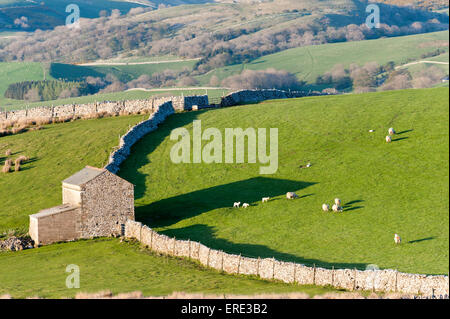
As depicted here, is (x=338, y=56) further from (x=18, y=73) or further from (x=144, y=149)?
(x=144, y=149)

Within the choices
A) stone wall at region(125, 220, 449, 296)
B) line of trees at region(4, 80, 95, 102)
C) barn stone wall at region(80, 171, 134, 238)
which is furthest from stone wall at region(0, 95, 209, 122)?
line of trees at region(4, 80, 95, 102)

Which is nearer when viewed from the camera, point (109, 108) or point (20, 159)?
point (20, 159)

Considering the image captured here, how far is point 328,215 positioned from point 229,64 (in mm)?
147282

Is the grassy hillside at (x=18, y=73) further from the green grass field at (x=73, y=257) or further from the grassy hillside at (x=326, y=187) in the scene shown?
the grassy hillside at (x=326, y=187)

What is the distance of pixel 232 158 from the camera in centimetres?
5722

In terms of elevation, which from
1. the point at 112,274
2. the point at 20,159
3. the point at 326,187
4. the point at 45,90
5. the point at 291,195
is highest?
the point at 326,187

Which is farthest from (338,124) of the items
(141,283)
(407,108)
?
(141,283)

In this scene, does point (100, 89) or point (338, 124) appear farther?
point (100, 89)

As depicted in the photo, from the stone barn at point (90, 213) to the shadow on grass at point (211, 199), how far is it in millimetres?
1734

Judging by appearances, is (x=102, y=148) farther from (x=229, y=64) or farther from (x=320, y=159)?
(x=229, y=64)

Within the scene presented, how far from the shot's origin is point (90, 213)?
4578 centimetres

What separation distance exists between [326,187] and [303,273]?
16.0 m

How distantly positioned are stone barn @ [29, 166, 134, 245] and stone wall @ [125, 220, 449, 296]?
16.9 feet

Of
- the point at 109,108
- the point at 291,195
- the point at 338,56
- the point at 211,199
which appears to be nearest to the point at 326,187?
the point at 291,195
